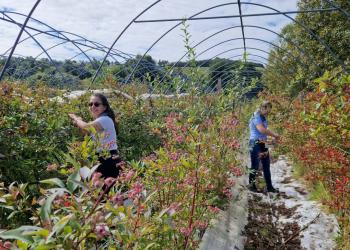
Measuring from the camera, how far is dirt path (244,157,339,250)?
395 cm

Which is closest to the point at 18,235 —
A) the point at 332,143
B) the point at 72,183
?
the point at 72,183

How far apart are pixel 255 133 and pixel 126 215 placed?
Result: 490 centimetres

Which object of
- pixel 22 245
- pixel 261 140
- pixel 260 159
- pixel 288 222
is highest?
pixel 22 245

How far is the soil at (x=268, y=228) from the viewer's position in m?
3.92

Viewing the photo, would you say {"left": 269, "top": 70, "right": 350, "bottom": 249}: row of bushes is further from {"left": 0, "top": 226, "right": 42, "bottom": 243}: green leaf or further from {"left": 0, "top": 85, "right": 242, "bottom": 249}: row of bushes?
{"left": 0, "top": 226, "right": 42, "bottom": 243}: green leaf

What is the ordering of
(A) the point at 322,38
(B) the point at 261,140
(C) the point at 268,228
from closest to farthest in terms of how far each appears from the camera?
(C) the point at 268,228
(B) the point at 261,140
(A) the point at 322,38

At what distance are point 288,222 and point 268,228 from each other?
1.16 feet

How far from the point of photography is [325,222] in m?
4.31

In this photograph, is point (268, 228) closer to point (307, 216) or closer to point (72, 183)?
point (307, 216)

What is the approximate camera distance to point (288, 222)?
181 inches

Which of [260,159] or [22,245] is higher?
[22,245]

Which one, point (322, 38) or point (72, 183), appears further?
point (322, 38)

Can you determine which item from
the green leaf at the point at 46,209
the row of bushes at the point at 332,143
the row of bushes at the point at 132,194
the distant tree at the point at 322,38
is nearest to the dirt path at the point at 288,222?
the row of bushes at the point at 332,143

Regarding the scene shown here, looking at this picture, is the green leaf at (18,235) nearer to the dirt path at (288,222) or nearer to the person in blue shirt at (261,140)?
the dirt path at (288,222)
